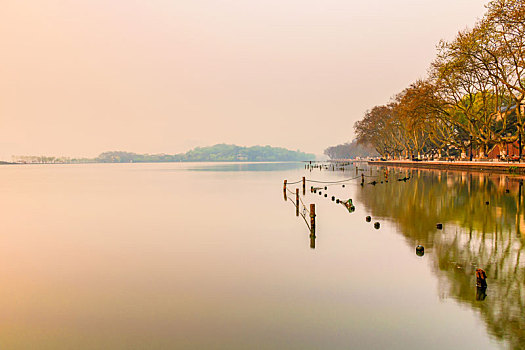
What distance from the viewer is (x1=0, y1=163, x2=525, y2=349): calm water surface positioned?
837 cm

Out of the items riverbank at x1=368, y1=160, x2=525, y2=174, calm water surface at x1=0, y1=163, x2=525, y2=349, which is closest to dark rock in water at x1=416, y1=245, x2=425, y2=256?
calm water surface at x1=0, y1=163, x2=525, y2=349

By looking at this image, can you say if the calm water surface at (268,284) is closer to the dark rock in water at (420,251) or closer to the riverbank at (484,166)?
the dark rock in water at (420,251)

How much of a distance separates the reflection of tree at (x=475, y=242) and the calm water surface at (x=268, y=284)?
50 millimetres

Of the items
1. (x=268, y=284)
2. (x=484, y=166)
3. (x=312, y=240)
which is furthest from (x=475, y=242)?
(x=484, y=166)

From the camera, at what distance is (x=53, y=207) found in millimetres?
33906

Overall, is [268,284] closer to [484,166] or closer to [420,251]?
[420,251]

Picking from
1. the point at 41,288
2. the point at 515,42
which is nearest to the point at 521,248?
the point at 41,288

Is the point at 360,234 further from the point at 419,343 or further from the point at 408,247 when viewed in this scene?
the point at 419,343

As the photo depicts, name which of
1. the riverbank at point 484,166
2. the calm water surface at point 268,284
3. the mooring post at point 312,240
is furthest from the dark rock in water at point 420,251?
the riverbank at point 484,166

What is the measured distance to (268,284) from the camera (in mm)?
11953

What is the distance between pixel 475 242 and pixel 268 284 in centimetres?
858

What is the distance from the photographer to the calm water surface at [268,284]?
8.37 meters

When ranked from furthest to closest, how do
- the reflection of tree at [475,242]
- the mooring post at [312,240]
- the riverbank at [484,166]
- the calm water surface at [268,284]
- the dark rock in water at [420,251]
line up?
the riverbank at [484,166]
the mooring post at [312,240]
the dark rock in water at [420,251]
the reflection of tree at [475,242]
the calm water surface at [268,284]

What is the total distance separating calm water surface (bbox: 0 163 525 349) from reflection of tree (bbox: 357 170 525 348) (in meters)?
0.05
